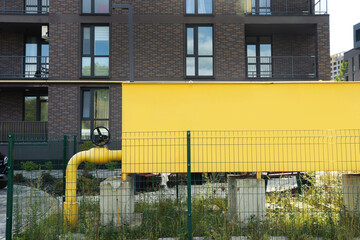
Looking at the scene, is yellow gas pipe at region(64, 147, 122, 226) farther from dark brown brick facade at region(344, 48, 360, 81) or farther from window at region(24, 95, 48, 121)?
dark brown brick facade at region(344, 48, 360, 81)

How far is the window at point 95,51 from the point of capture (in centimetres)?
1574

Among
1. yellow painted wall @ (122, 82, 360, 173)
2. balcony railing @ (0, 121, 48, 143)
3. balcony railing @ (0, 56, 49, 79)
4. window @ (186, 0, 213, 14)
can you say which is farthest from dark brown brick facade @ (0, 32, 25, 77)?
yellow painted wall @ (122, 82, 360, 173)

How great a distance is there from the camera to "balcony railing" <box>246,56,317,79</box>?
55.7 ft

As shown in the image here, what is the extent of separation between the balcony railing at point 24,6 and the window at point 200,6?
308 inches

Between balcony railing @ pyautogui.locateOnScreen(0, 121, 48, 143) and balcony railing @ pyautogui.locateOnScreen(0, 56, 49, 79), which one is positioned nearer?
balcony railing @ pyautogui.locateOnScreen(0, 121, 48, 143)

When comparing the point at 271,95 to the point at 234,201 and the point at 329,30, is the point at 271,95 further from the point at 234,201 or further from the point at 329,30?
the point at 329,30

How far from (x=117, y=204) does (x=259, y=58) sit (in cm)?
1410

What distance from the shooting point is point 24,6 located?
17.2m

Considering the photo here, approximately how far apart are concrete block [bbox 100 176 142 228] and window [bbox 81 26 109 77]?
10.8 meters

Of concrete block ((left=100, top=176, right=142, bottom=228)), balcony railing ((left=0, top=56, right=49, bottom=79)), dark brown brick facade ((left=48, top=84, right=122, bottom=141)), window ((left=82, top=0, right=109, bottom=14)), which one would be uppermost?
window ((left=82, top=0, right=109, bottom=14))

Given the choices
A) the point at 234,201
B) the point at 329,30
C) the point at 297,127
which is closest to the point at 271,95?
the point at 297,127

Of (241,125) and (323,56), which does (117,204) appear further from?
(323,56)

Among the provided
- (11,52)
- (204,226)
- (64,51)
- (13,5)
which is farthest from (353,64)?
(204,226)

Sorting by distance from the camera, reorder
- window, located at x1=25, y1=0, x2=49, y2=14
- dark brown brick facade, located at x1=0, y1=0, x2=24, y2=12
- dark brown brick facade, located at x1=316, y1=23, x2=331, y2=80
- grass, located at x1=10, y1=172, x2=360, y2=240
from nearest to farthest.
A: 1. grass, located at x1=10, y1=172, x2=360, y2=240
2. dark brown brick facade, located at x1=316, y1=23, x2=331, y2=80
3. dark brown brick facade, located at x1=0, y1=0, x2=24, y2=12
4. window, located at x1=25, y1=0, x2=49, y2=14
